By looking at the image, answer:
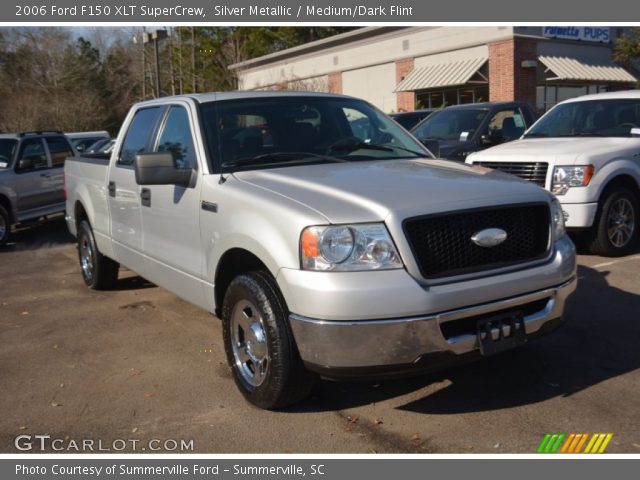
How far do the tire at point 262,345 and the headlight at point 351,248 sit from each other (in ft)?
1.35

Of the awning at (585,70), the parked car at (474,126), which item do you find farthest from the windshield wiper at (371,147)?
the awning at (585,70)

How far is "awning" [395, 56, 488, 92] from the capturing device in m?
25.4

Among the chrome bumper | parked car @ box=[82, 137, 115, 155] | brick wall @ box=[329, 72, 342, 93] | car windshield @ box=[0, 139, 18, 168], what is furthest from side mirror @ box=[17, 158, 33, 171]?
brick wall @ box=[329, 72, 342, 93]

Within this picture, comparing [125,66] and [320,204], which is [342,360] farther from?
[125,66]

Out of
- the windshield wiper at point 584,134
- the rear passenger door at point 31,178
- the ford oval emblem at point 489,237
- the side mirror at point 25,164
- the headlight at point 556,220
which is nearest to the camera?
the ford oval emblem at point 489,237

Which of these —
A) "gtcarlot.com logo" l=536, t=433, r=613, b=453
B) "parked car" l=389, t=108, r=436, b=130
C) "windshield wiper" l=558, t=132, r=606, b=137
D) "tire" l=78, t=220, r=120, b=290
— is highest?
"parked car" l=389, t=108, r=436, b=130

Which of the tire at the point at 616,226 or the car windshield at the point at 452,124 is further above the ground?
the car windshield at the point at 452,124

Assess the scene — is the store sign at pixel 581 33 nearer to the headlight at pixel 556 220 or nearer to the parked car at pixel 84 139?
the parked car at pixel 84 139

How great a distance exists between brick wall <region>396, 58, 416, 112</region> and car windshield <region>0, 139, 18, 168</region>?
63.9ft

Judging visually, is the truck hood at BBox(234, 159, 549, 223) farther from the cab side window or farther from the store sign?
the store sign

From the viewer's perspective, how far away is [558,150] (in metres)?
7.69

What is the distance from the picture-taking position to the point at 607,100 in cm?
884

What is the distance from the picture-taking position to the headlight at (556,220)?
4.11 meters

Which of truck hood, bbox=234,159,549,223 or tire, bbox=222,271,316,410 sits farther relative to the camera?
tire, bbox=222,271,316,410
